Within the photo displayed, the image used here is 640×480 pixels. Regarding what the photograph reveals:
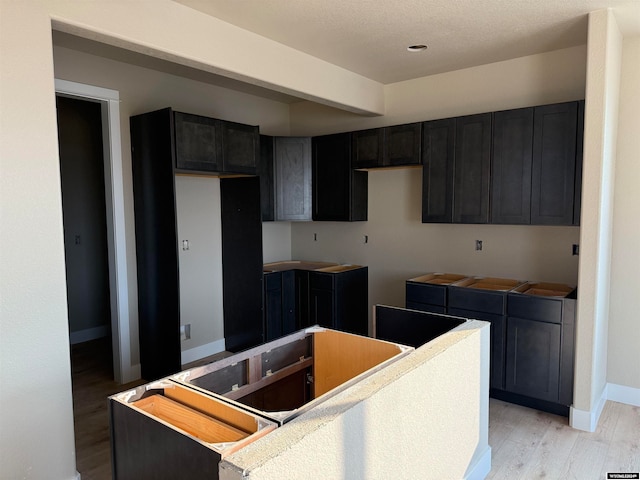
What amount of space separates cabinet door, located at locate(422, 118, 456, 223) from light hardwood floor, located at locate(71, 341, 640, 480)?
5.22 ft

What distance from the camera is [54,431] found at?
2.31 metres

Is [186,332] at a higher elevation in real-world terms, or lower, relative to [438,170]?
lower

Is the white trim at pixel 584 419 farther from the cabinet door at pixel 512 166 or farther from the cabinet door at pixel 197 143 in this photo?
the cabinet door at pixel 197 143

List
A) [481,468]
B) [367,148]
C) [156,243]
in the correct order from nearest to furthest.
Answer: [481,468] → [156,243] → [367,148]

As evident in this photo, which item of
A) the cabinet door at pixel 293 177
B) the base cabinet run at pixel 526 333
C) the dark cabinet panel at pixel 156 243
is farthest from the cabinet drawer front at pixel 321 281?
the dark cabinet panel at pixel 156 243

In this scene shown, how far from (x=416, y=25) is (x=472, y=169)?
125 centimetres

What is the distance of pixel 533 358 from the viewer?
10.8 ft

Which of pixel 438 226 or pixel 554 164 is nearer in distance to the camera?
pixel 554 164

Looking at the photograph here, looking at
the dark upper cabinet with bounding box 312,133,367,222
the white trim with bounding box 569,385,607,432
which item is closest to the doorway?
the dark upper cabinet with bounding box 312,133,367,222

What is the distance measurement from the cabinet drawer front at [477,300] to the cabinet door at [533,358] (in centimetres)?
13

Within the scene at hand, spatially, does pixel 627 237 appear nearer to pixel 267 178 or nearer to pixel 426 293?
pixel 426 293

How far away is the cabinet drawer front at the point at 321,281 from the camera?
4.43 m

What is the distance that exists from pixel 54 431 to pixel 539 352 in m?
3.08

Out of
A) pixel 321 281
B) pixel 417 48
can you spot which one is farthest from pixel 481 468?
pixel 417 48
